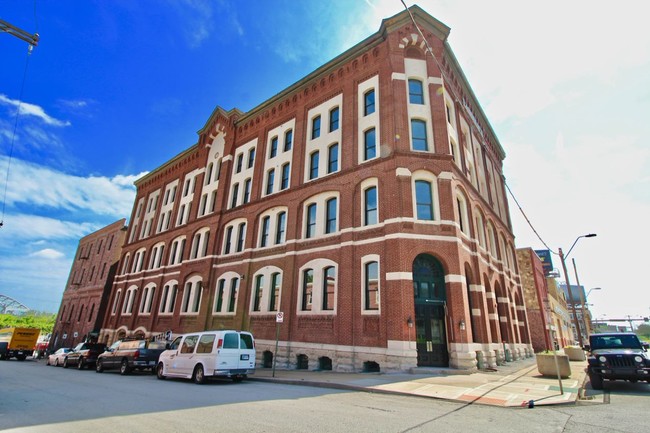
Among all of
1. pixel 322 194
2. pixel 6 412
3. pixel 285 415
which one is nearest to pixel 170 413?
pixel 285 415

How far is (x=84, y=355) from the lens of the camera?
70.1 feet

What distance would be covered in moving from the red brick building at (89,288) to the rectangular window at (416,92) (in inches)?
1586

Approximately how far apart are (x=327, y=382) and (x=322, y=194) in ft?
37.6

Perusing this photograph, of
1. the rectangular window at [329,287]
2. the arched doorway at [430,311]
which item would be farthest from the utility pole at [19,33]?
the arched doorway at [430,311]

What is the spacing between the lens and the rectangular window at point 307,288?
18969mm

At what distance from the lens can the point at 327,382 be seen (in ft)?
38.5

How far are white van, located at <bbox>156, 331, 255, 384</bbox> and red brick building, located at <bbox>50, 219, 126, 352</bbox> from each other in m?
32.5

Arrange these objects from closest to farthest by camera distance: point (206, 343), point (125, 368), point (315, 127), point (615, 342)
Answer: point (615, 342), point (206, 343), point (125, 368), point (315, 127)

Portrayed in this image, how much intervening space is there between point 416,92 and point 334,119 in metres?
5.56

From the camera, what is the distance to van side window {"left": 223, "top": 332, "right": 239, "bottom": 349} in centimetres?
1228

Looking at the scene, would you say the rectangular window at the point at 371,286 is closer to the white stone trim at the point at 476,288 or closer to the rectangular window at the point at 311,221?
the rectangular window at the point at 311,221

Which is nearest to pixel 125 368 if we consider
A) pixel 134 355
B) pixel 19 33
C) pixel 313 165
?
pixel 134 355

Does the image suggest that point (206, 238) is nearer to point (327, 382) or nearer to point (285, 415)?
point (327, 382)

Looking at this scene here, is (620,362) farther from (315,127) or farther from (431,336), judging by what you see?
(315,127)
